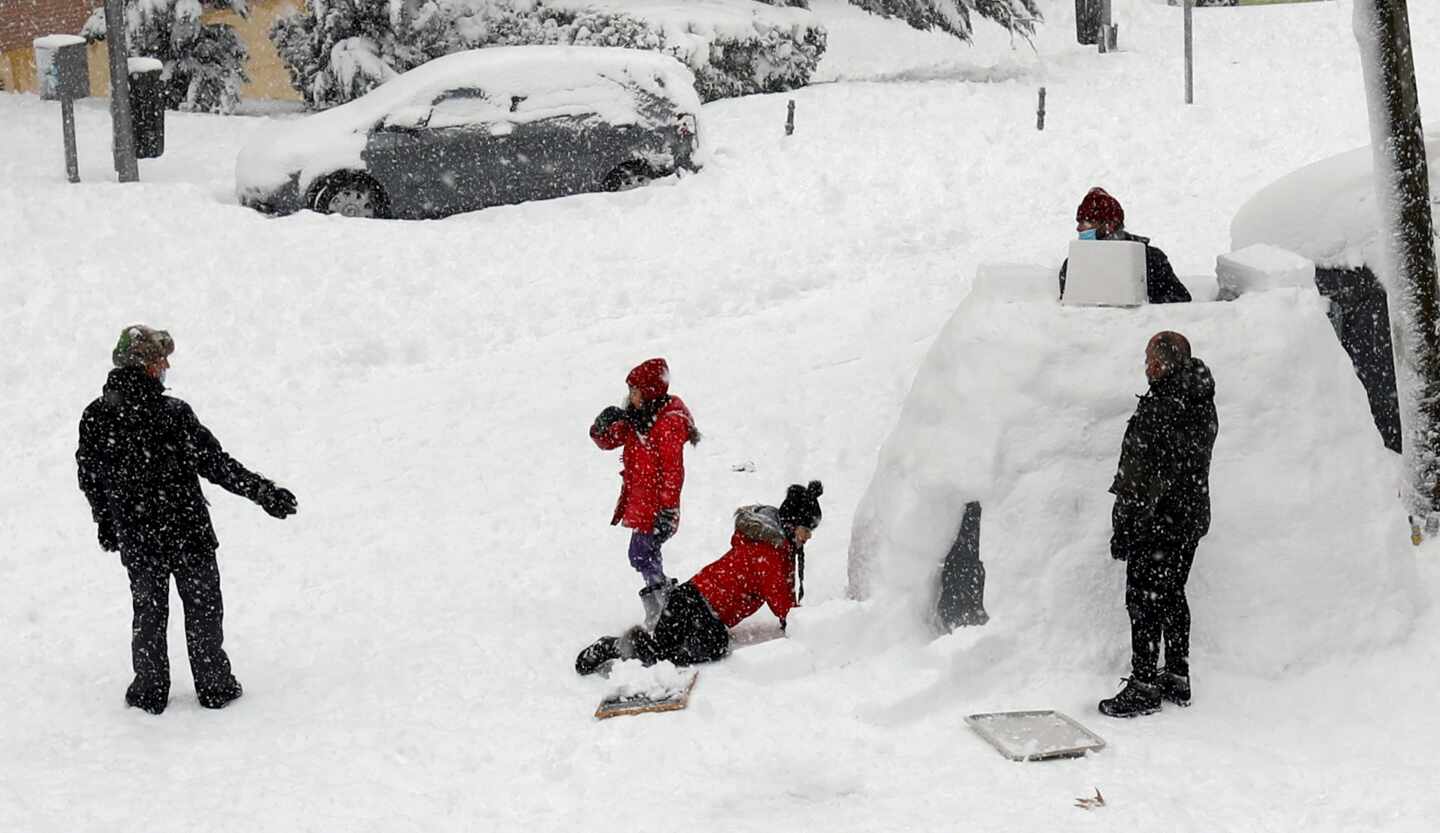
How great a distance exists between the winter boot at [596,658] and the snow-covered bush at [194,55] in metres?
16.6

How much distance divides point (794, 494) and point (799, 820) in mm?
1941

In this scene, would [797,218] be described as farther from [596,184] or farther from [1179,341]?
[1179,341]

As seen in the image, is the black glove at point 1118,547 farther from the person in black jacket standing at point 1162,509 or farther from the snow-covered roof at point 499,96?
the snow-covered roof at point 499,96

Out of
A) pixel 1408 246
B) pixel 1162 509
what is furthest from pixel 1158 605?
pixel 1408 246

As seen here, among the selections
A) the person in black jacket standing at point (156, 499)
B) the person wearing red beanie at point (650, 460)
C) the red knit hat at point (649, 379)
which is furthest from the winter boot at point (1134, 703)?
the person in black jacket standing at point (156, 499)

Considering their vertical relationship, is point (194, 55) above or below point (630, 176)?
above

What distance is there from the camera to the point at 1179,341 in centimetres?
634

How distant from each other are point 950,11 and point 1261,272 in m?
15.4

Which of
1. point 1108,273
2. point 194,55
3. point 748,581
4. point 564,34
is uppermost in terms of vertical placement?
point 194,55

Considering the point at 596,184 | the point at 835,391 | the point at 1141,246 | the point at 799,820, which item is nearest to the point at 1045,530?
the point at 1141,246

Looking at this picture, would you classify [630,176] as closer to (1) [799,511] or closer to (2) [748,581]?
(1) [799,511]

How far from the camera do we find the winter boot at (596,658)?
23.1ft

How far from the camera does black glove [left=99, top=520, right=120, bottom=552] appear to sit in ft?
22.4

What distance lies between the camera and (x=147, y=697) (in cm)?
681
